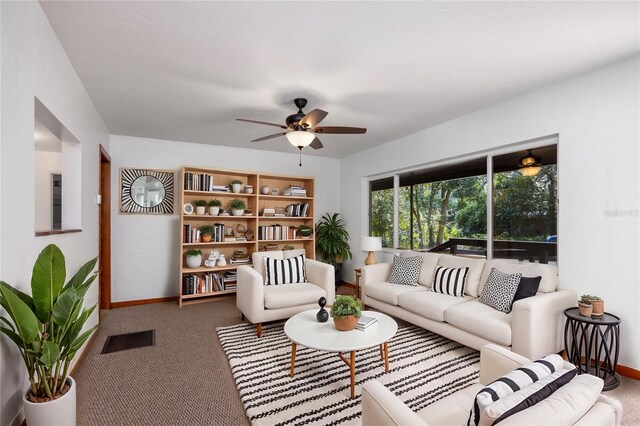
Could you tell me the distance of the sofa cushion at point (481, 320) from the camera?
2535 millimetres

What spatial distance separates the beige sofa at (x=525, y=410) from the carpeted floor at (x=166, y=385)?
1.17m

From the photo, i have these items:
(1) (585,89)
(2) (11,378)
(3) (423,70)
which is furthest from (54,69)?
(1) (585,89)

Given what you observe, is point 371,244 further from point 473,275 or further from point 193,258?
point 193,258

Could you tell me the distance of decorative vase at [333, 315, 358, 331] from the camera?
2467mm

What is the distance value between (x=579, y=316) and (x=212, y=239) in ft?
14.3

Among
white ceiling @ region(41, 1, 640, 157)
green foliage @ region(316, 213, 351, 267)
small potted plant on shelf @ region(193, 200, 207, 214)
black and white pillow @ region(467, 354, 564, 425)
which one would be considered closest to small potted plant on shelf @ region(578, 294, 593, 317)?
black and white pillow @ region(467, 354, 564, 425)

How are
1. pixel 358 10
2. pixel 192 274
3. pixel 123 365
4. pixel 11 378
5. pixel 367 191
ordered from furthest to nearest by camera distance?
pixel 367 191
pixel 192 274
pixel 123 365
pixel 358 10
pixel 11 378

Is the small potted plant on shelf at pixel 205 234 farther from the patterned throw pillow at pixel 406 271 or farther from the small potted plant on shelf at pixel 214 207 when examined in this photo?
the patterned throw pillow at pixel 406 271

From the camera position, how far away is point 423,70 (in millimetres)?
2580

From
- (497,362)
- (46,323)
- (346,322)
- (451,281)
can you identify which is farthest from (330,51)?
(451,281)

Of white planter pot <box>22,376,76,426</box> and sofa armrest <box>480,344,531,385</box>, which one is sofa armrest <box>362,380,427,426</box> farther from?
white planter pot <box>22,376,76,426</box>

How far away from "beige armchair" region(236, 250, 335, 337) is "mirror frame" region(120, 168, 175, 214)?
5.92ft

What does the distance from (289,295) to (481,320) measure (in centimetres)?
189

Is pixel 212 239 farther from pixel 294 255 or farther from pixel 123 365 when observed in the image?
pixel 123 365
